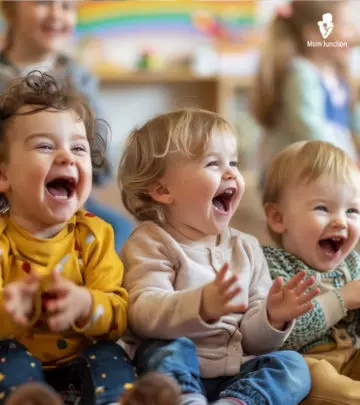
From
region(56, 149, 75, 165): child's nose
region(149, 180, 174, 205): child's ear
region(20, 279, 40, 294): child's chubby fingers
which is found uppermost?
region(56, 149, 75, 165): child's nose

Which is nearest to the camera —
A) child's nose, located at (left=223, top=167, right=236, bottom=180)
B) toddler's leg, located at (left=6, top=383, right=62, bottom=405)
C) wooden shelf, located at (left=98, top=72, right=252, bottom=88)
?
toddler's leg, located at (left=6, top=383, right=62, bottom=405)

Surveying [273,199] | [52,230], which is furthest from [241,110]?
[52,230]

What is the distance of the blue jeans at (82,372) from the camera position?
91 centimetres

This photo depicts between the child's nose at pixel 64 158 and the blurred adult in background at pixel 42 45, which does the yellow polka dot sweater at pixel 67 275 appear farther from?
the blurred adult in background at pixel 42 45

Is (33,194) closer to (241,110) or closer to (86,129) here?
(86,129)

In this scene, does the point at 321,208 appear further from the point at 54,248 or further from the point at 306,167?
the point at 54,248

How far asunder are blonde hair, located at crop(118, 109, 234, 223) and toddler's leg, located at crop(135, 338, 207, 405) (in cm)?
21

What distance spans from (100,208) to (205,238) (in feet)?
3.35

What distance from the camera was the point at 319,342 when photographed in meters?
1.20

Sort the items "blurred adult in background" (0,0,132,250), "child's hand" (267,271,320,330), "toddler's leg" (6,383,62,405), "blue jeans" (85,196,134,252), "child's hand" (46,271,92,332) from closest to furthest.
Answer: "toddler's leg" (6,383,62,405), "child's hand" (46,271,92,332), "child's hand" (267,271,320,330), "blue jeans" (85,196,134,252), "blurred adult in background" (0,0,132,250)

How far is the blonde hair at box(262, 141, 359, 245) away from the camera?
121cm

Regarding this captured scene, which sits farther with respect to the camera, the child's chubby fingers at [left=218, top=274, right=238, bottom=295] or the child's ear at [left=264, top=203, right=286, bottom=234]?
the child's ear at [left=264, top=203, right=286, bottom=234]

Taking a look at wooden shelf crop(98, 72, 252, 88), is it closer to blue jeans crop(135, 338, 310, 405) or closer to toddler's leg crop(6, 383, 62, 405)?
blue jeans crop(135, 338, 310, 405)

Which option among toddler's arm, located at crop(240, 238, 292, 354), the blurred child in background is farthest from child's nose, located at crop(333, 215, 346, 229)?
toddler's arm, located at crop(240, 238, 292, 354)
